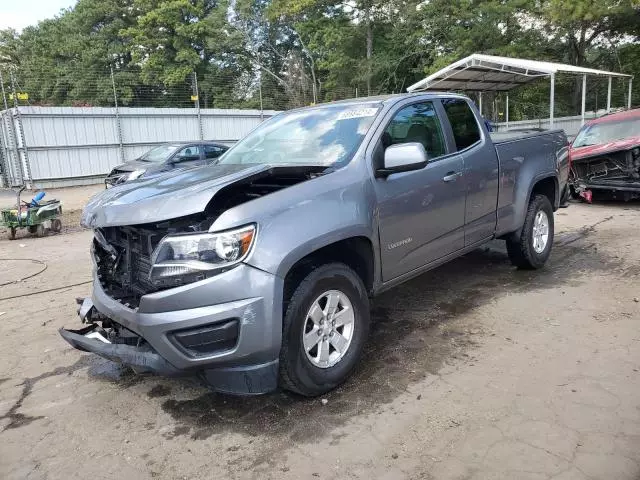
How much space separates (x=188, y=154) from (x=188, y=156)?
0.05m

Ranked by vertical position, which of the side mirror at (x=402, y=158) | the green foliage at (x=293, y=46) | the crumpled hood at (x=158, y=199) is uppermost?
the green foliage at (x=293, y=46)

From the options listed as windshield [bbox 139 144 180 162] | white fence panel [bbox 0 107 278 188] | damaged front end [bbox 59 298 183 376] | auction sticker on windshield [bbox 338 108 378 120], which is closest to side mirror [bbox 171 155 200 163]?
windshield [bbox 139 144 180 162]

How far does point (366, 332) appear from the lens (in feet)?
11.6

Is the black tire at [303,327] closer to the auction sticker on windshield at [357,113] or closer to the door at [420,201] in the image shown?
the door at [420,201]

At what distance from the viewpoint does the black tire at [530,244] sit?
556cm

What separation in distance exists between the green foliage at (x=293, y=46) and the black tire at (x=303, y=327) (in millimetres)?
20831

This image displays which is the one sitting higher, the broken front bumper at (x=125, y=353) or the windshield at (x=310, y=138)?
the windshield at (x=310, y=138)

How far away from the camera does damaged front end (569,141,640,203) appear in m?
9.52

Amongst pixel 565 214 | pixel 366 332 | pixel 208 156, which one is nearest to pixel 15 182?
pixel 208 156

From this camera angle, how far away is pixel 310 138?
13.5 ft

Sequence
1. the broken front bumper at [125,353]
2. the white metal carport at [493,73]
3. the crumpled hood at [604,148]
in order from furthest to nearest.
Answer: the white metal carport at [493,73] < the crumpled hood at [604,148] < the broken front bumper at [125,353]

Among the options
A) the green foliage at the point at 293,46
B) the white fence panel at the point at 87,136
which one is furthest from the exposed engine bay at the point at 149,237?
the green foliage at the point at 293,46

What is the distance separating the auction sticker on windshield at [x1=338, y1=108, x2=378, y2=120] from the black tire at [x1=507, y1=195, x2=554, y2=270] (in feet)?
7.97

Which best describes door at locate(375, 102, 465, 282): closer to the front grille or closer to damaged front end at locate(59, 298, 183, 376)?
the front grille
